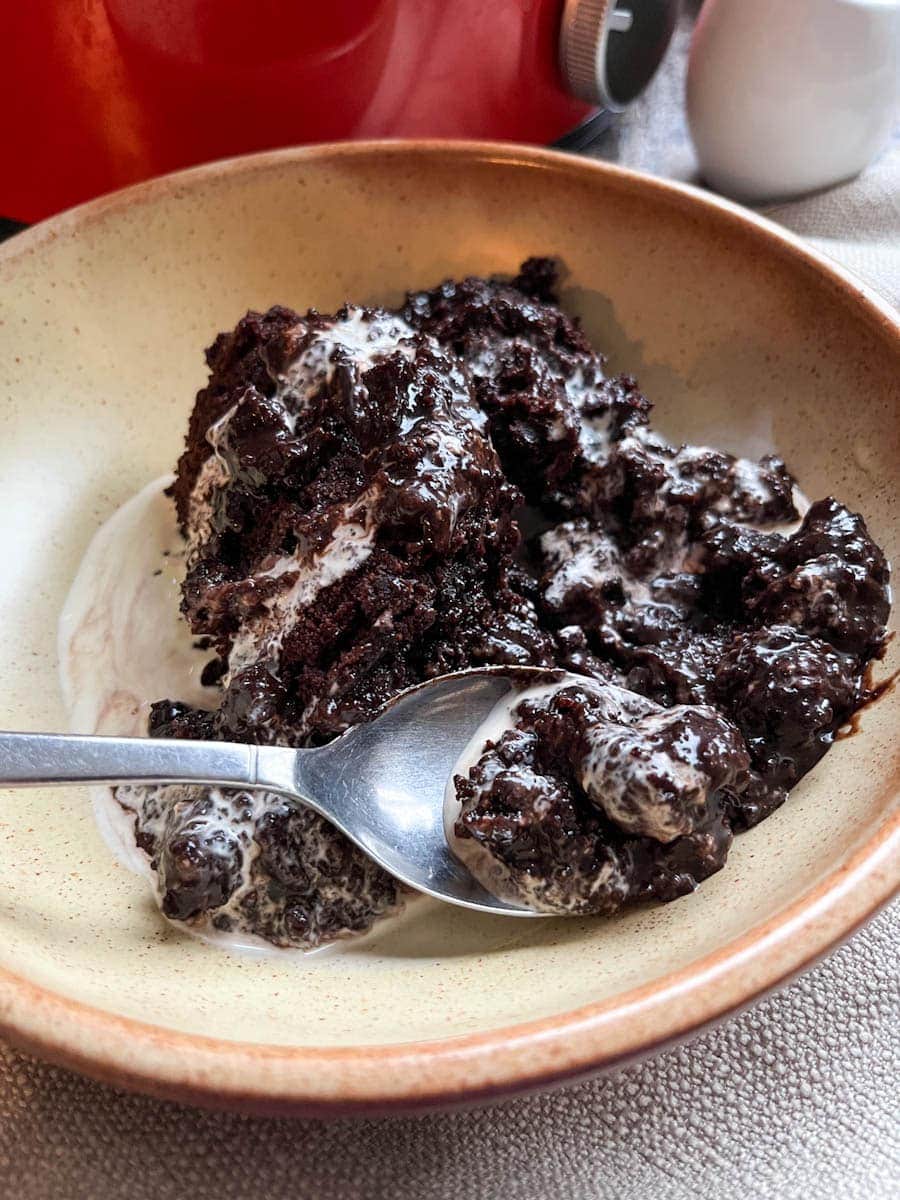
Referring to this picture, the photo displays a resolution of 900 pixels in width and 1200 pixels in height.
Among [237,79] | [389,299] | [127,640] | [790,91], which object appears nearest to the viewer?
[127,640]

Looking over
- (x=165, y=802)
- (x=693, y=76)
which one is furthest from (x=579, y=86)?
(x=165, y=802)

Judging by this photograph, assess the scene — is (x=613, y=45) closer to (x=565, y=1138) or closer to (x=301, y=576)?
(x=301, y=576)

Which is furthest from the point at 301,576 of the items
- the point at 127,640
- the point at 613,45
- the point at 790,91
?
the point at 790,91

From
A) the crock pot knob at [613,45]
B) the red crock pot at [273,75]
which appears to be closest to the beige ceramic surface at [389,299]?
the red crock pot at [273,75]

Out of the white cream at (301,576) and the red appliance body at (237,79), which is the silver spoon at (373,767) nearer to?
the white cream at (301,576)

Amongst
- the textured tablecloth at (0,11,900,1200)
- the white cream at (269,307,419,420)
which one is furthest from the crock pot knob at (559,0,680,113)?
the textured tablecloth at (0,11,900,1200)

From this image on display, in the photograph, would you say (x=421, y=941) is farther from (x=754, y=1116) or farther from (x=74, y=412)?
(x=74, y=412)

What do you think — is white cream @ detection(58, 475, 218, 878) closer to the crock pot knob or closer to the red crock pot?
the red crock pot
